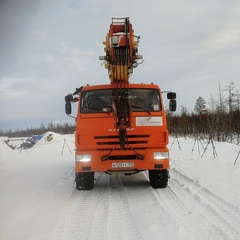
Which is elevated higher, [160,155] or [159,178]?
[160,155]

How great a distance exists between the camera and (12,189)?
7.73m

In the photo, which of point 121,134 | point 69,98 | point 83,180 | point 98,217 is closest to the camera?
point 98,217

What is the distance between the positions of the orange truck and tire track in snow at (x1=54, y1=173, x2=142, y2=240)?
588 mm

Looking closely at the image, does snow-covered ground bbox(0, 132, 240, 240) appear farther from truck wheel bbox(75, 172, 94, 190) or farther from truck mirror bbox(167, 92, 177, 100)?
truck mirror bbox(167, 92, 177, 100)

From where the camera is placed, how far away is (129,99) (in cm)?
743

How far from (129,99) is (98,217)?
3.29 metres

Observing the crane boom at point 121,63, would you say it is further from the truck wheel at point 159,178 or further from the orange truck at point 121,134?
the truck wheel at point 159,178

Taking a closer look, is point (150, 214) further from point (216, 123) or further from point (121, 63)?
point (216, 123)

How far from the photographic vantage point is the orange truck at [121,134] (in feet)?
22.5

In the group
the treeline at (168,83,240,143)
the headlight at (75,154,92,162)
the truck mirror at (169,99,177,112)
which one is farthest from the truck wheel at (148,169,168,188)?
the treeline at (168,83,240,143)

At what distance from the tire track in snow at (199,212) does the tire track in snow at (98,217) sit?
0.79m

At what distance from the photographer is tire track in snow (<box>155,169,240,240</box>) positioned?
4145 millimetres

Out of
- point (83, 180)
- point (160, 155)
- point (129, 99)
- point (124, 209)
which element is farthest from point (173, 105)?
point (124, 209)

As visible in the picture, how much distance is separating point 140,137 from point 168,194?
1.46m
